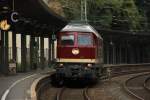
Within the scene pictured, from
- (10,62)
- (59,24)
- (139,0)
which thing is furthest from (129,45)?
(10,62)

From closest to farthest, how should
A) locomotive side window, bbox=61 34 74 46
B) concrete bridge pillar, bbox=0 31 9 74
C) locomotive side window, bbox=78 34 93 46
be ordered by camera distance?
locomotive side window, bbox=61 34 74 46, locomotive side window, bbox=78 34 93 46, concrete bridge pillar, bbox=0 31 9 74

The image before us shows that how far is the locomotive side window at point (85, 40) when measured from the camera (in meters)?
29.8

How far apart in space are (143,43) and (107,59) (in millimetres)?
12363

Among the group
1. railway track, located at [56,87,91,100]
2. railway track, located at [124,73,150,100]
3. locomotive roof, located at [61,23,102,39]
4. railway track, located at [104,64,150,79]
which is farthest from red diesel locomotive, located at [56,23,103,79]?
railway track, located at [104,64,150,79]

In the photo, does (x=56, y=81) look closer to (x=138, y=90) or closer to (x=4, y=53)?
(x=138, y=90)

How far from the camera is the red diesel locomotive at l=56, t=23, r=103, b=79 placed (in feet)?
94.6

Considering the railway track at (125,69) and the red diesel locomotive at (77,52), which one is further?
the railway track at (125,69)

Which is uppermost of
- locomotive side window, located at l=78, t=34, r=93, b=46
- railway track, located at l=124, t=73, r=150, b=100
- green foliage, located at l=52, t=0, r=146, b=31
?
green foliage, located at l=52, t=0, r=146, b=31

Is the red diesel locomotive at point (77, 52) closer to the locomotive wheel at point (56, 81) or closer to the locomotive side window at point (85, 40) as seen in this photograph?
the locomotive side window at point (85, 40)

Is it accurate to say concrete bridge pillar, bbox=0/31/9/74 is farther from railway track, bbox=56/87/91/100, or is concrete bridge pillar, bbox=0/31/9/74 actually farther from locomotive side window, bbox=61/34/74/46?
railway track, bbox=56/87/91/100

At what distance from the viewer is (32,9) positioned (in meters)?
33.8

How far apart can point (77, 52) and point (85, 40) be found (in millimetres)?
961

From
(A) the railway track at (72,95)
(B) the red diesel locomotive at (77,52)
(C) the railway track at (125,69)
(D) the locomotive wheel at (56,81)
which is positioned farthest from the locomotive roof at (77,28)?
(C) the railway track at (125,69)

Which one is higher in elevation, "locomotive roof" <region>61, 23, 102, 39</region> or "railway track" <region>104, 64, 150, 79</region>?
"locomotive roof" <region>61, 23, 102, 39</region>
